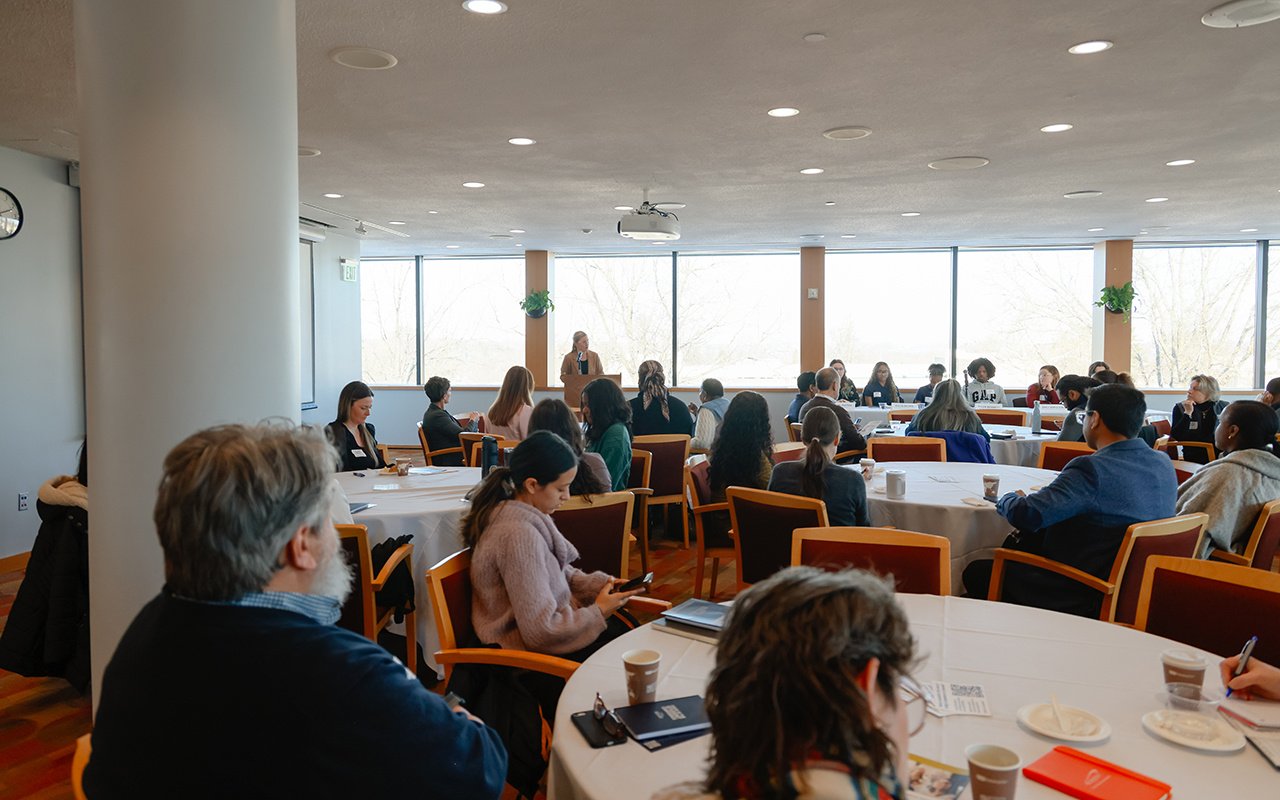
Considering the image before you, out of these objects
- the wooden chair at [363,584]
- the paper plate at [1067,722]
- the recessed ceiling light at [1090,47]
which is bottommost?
the wooden chair at [363,584]

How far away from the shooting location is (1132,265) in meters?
12.4

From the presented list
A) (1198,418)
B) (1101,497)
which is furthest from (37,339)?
(1198,418)

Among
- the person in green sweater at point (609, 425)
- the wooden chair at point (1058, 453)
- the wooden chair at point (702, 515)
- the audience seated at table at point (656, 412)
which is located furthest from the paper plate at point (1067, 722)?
the audience seated at table at point (656, 412)

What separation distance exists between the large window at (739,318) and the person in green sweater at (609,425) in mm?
8362

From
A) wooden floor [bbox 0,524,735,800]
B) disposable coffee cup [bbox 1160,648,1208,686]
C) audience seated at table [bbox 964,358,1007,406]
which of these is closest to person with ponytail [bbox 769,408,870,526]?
disposable coffee cup [bbox 1160,648,1208,686]

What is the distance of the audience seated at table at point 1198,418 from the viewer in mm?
7207

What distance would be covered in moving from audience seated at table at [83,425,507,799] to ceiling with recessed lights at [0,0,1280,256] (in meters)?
3.00

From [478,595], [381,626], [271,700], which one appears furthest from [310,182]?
[271,700]

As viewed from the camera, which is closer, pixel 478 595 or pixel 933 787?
pixel 933 787

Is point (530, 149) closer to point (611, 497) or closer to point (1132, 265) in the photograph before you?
point (611, 497)

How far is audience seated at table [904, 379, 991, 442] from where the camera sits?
20.1 feet

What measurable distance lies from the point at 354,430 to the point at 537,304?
771 centimetres

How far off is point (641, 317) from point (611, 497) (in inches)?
407

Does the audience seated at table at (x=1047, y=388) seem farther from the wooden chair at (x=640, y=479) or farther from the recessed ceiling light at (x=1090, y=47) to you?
the recessed ceiling light at (x=1090, y=47)
